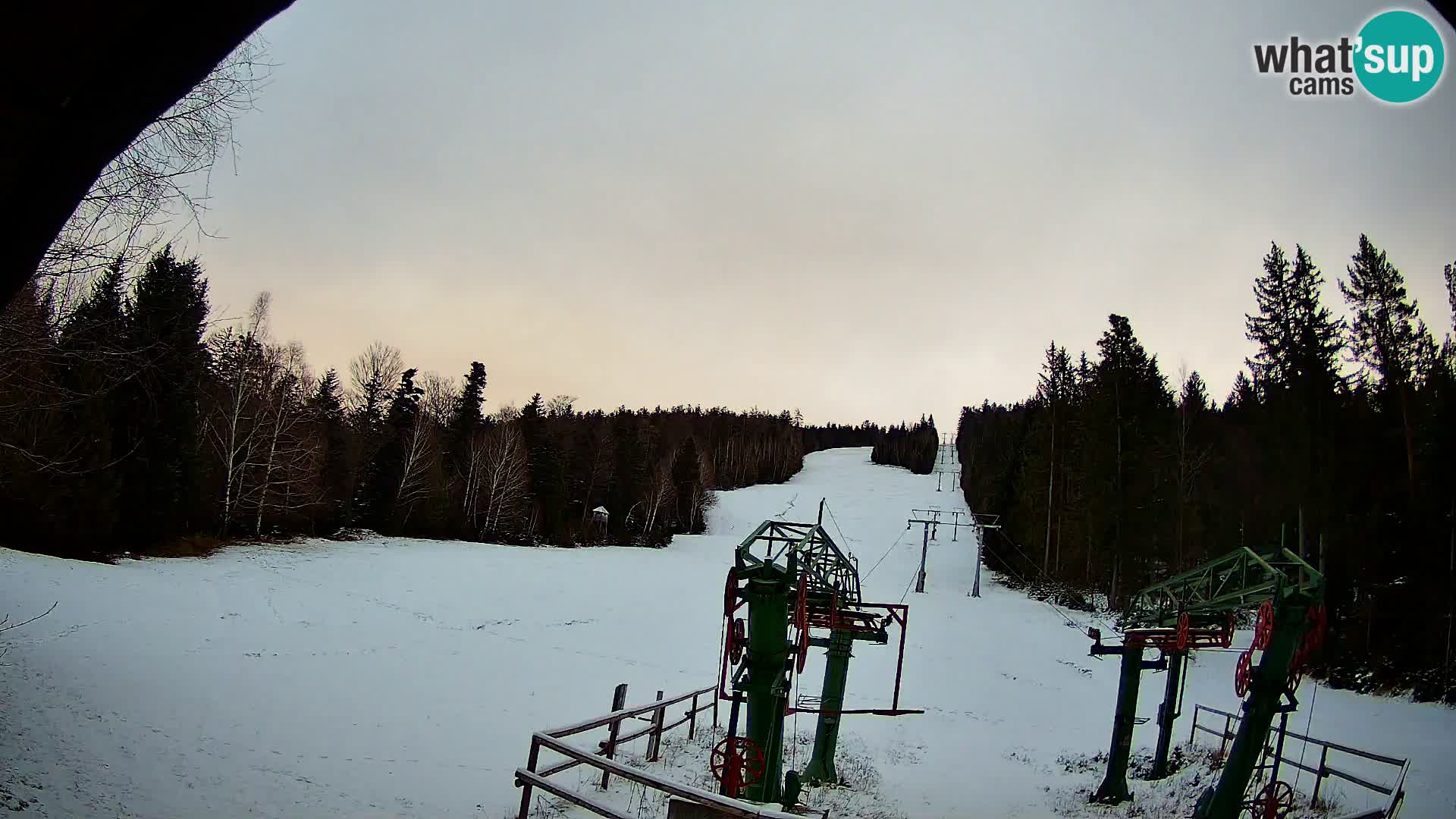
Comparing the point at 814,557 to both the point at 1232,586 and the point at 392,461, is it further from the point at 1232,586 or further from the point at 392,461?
the point at 392,461

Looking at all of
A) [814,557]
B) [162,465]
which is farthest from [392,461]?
[814,557]

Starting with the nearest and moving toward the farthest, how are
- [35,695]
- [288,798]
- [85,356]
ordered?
[85,356]
[288,798]
[35,695]

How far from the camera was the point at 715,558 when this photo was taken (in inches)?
1905

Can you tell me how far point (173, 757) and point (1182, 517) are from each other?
3598 centimetres

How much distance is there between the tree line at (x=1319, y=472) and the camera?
65.0 ft

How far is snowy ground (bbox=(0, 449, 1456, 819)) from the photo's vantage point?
9992 millimetres

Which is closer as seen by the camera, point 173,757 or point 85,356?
point 85,356

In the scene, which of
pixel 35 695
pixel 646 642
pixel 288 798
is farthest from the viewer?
pixel 646 642

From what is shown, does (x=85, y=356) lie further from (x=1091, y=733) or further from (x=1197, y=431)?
(x=1197, y=431)

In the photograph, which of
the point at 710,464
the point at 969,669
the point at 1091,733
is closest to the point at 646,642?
the point at 969,669

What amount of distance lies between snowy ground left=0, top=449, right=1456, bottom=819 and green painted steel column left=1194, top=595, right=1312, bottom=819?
2.87 meters

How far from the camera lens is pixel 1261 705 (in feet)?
35.4

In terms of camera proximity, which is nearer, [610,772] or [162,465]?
[610,772]

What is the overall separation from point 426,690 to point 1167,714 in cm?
1683
